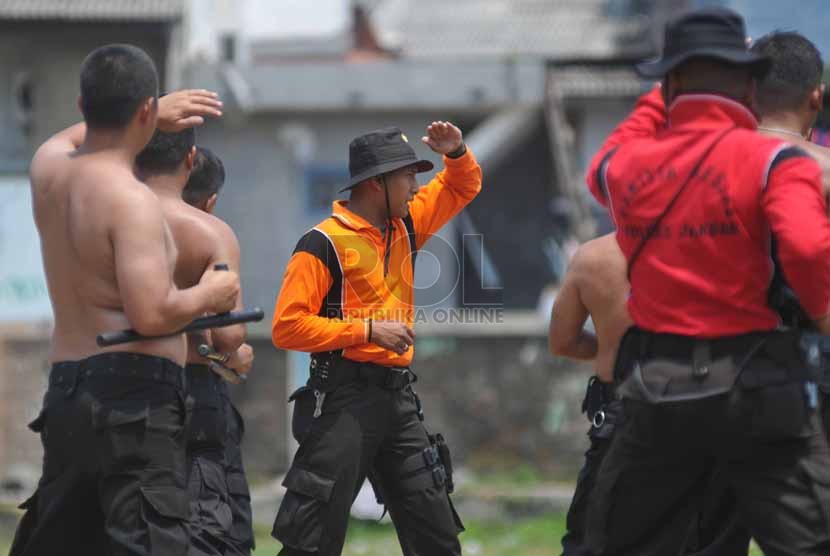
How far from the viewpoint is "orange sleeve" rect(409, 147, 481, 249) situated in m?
6.75

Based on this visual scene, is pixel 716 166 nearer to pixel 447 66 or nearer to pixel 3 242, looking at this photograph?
pixel 3 242

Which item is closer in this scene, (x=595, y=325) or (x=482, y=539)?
(x=595, y=325)

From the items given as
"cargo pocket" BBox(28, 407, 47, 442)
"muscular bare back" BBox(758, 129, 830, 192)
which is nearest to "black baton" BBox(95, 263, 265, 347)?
"cargo pocket" BBox(28, 407, 47, 442)

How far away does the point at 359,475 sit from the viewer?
633 centimetres

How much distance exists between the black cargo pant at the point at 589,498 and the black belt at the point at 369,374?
0.82 metres

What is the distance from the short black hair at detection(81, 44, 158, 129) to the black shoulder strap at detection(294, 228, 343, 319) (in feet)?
4.73

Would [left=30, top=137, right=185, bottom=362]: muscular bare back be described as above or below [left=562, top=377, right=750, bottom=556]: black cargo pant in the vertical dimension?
above

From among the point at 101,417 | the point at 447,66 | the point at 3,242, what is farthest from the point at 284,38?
the point at 101,417

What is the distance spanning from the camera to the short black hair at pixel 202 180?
6.73 metres

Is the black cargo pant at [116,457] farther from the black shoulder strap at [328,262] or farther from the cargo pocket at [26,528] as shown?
the black shoulder strap at [328,262]

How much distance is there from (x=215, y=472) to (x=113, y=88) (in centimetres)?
197

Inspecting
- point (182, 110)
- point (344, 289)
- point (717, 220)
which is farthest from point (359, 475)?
point (717, 220)

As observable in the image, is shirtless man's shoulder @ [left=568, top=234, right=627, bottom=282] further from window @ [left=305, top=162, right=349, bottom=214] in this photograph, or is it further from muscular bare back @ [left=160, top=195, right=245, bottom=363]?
window @ [left=305, top=162, right=349, bottom=214]

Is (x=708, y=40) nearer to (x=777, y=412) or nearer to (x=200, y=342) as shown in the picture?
(x=777, y=412)
